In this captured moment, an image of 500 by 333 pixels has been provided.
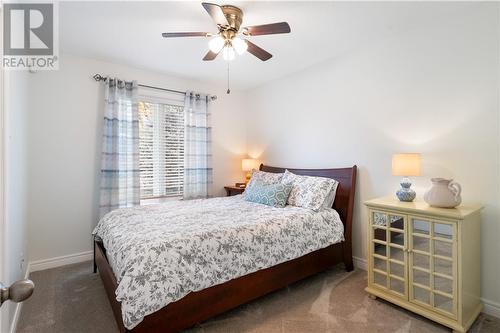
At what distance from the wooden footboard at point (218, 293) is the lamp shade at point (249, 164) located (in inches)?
82.1

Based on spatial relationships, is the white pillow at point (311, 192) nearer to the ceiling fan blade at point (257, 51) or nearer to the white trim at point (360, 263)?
the white trim at point (360, 263)

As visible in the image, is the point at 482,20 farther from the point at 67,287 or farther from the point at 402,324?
the point at 67,287

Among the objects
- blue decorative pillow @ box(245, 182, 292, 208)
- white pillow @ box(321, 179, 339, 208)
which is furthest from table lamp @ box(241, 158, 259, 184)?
white pillow @ box(321, 179, 339, 208)

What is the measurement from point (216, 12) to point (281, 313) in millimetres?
2411

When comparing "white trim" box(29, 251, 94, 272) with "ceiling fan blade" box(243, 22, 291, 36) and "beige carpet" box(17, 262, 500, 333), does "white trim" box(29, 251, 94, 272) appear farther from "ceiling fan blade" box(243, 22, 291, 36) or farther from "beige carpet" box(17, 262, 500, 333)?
"ceiling fan blade" box(243, 22, 291, 36)

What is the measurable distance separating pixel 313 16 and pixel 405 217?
6.42 ft

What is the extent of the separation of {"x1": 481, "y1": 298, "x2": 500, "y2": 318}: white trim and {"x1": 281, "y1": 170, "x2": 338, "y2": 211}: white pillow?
152 cm

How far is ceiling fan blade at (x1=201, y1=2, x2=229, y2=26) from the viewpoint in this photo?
1.71 metres

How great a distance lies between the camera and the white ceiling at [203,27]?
217 centimetres

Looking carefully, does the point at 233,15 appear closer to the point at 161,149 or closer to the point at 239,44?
the point at 239,44

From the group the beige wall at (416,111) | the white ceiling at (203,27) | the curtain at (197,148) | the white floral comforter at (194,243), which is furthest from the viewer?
the curtain at (197,148)

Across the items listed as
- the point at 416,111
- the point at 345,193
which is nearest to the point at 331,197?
the point at 345,193

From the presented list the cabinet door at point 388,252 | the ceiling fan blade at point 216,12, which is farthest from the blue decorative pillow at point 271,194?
the ceiling fan blade at point 216,12

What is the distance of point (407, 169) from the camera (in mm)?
2283
